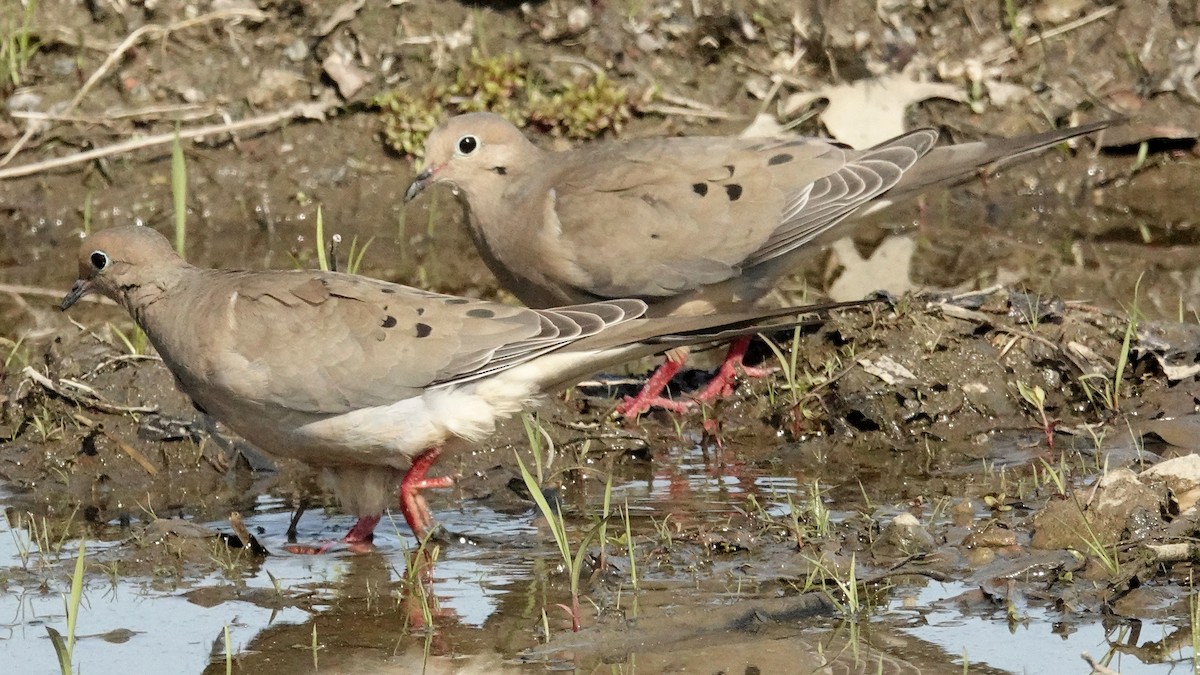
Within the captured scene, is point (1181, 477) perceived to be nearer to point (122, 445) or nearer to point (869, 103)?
point (122, 445)

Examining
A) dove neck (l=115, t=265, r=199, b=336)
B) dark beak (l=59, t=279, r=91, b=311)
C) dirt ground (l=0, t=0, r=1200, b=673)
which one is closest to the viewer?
dirt ground (l=0, t=0, r=1200, b=673)

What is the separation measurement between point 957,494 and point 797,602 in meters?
1.47

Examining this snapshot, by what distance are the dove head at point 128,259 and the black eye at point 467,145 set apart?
1752 millimetres

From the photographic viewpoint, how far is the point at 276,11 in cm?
1056

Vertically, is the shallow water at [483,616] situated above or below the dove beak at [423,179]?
below

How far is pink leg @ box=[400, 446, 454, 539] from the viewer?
18.3 feet

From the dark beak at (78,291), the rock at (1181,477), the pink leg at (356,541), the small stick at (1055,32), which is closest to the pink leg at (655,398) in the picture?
the pink leg at (356,541)

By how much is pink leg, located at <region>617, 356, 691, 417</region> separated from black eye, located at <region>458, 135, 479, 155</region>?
1259 mm

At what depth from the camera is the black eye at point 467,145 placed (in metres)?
7.38

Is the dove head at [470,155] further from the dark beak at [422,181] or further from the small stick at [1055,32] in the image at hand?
the small stick at [1055,32]

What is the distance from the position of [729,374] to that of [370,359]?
1893 millimetres

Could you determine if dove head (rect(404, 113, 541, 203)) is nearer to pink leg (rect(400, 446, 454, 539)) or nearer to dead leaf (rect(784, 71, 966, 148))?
pink leg (rect(400, 446, 454, 539))

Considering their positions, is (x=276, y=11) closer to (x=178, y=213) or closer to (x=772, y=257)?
(x=178, y=213)

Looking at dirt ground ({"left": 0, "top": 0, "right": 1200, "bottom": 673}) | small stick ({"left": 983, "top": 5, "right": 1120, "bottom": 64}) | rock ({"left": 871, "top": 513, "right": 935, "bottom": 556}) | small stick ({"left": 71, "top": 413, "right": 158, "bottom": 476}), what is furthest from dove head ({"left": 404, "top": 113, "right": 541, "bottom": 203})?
small stick ({"left": 983, "top": 5, "right": 1120, "bottom": 64})
